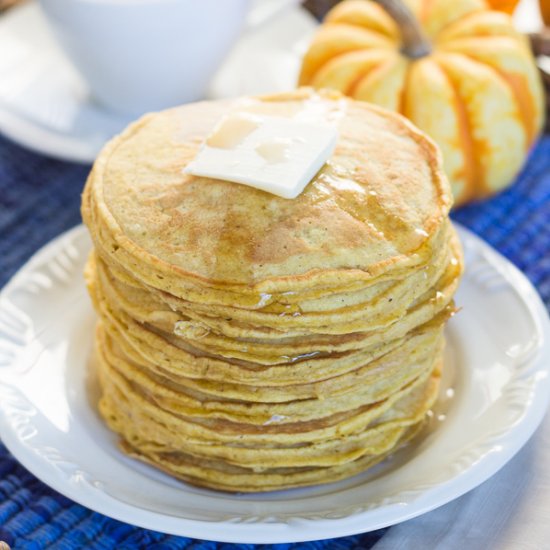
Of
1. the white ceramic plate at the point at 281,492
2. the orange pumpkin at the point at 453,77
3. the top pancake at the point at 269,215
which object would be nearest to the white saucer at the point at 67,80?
the orange pumpkin at the point at 453,77

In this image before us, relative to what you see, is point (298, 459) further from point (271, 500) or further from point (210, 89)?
point (210, 89)

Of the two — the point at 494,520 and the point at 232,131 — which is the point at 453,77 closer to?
the point at 232,131

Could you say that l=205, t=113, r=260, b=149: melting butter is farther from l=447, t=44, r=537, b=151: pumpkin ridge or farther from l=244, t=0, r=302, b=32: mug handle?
l=244, t=0, r=302, b=32: mug handle

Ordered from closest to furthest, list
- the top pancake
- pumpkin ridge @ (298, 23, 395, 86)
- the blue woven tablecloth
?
the top pancake < the blue woven tablecloth < pumpkin ridge @ (298, 23, 395, 86)

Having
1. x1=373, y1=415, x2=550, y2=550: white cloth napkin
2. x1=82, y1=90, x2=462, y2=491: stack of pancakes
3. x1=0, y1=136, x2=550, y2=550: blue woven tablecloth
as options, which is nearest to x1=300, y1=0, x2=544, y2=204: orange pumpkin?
x1=0, y1=136, x2=550, y2=550: blue woven tablecloth

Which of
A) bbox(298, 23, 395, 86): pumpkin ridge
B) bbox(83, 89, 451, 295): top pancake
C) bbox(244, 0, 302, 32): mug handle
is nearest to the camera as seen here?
bbox(83, 89, 451, 295): top pancake

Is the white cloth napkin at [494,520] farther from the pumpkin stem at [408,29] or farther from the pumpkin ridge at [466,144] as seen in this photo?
the pumpkin stem at [408,29]

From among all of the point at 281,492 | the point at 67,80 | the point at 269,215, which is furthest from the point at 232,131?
the point at 67,80
